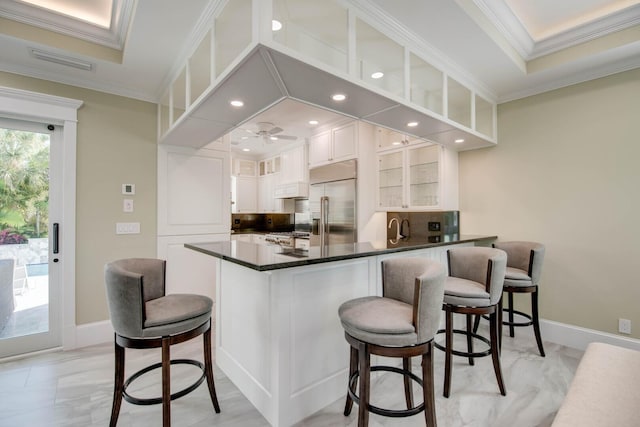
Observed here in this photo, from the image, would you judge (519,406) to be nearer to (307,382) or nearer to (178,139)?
(307,382)

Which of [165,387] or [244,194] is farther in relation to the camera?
[244,194]

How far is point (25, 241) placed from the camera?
2639mm

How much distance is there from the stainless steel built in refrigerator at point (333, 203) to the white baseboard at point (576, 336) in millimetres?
2344

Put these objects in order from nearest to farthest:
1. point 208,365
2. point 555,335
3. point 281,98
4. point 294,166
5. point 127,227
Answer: point 208,365 < point 281,98 < point 555,335 < point 127,227 < point 294,166

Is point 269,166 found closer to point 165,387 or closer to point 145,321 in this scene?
point 145,321

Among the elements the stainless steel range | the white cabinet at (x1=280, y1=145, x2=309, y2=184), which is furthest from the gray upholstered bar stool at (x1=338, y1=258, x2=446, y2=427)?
the white cabinet at (x1=280, y1=145, x2=309, y2=184)

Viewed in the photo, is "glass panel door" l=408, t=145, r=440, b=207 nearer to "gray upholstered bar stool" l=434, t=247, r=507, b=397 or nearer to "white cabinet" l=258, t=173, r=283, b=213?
"gray upholstered bar stool" l=434, t=247, r=507, b=397

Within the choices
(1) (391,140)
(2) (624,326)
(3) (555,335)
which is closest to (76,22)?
(1) (391,140)

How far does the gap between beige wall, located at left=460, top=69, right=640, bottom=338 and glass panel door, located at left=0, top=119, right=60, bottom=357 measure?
4.72m

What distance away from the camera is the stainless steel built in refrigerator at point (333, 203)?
415 centimetres

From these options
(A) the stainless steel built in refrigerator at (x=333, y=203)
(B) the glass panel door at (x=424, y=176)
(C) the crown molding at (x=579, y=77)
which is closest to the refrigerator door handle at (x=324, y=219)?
(A) the stainless steel built in refrigerator at (x=333, y=203)

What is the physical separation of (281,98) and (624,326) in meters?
3.59

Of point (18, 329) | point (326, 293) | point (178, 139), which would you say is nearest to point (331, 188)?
point (178, 139)

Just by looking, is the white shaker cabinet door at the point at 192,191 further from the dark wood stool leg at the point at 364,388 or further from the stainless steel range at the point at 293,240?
the dark wood stool leg at the point at 364,388
